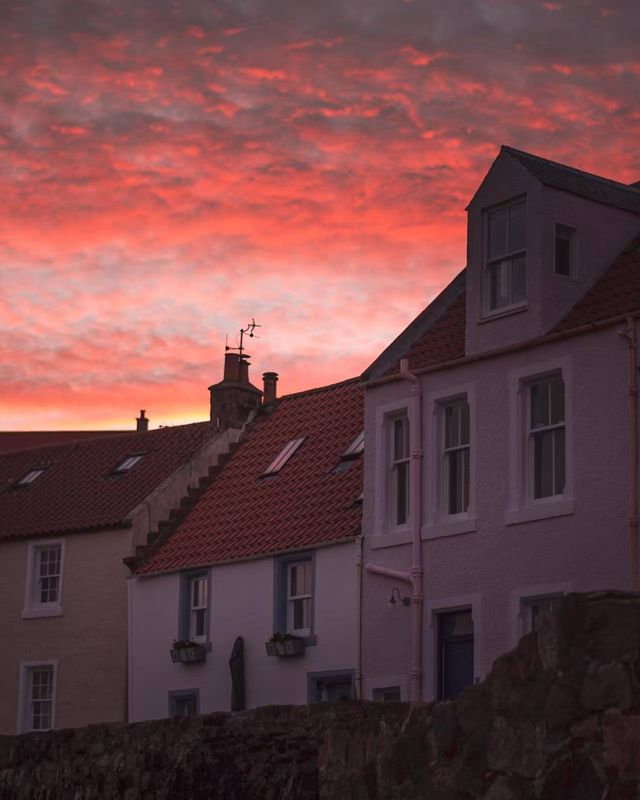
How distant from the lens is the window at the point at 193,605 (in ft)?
116

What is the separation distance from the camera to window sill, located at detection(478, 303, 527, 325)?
87.5 ft

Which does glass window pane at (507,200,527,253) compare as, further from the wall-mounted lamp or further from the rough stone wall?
the rough stone wall

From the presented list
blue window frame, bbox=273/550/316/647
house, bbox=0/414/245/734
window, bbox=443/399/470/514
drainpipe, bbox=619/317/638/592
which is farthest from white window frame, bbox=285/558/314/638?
drainpipe, bbox=619/317/638/592

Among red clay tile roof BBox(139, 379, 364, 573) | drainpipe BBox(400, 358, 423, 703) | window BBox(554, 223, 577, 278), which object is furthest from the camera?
red clay tile roof BBox(139, 379, 364, 573)

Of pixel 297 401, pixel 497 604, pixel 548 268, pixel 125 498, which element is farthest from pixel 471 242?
pixel 125 498

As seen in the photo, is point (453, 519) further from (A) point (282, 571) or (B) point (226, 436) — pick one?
(B) point (226, 436)

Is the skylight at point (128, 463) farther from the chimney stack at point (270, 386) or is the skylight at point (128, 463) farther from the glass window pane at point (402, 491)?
the glass window pane at point (402, 491)

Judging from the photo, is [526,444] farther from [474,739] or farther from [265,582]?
[474,739]

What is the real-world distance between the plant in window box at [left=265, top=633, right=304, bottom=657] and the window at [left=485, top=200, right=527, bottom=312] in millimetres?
8540

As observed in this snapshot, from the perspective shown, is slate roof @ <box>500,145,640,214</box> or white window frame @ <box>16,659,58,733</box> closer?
slate roof @ <box>500,145,640,214</box>

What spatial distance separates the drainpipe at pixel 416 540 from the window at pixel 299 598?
4.94 meters

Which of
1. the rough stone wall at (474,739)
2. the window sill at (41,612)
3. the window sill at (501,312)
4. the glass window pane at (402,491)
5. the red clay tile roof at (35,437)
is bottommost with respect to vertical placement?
the rough stone wall at (474,739)

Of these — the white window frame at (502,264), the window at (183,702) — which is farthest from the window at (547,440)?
the window at (183,702)

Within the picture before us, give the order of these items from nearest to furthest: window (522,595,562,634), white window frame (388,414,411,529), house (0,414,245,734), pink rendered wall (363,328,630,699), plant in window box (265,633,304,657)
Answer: pink rendered wall (363,328,630,699) → window (522,595,562,634) → white window frame (388,414,411,529) → plant in window box (265,633,304,657) → house (0,414,245,734)
